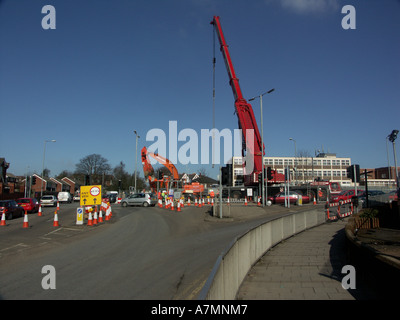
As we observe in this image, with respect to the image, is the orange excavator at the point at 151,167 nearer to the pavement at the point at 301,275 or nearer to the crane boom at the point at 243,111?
the crane boom at the point at 243,111

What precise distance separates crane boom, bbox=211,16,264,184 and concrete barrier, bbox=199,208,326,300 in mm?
17117

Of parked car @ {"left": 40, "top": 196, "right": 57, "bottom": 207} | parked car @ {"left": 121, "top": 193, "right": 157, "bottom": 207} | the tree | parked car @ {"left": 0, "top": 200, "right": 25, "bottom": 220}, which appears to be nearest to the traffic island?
parked car @ {"left": 0, "top": 200, "right": 25, "bottom": 220}

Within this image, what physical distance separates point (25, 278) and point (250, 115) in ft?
93.7

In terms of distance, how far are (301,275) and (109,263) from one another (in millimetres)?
4766

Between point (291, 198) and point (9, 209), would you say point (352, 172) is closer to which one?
point (291, 198)

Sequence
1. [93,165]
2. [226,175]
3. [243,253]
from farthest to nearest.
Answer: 1. [93,165]
2. [226,175]
3. [243,253]

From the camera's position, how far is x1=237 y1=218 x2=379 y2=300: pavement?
20.8 ft

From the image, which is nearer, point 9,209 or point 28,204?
point 9,209

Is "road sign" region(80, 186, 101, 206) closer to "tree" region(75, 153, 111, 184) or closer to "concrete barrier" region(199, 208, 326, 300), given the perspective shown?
"concrete barrier" region(199, 208, 326, 300)

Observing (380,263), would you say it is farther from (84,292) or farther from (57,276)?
(57,276)

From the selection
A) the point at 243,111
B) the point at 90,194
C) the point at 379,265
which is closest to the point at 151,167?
the point at 243,111

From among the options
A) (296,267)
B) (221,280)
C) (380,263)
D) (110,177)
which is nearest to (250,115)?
(296,267)

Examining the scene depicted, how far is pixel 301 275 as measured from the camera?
25.8 feet

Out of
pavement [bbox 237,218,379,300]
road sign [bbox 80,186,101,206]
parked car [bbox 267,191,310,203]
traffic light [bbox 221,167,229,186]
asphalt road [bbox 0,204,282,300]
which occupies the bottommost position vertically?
pavement [bbox 237,218,379,300]
